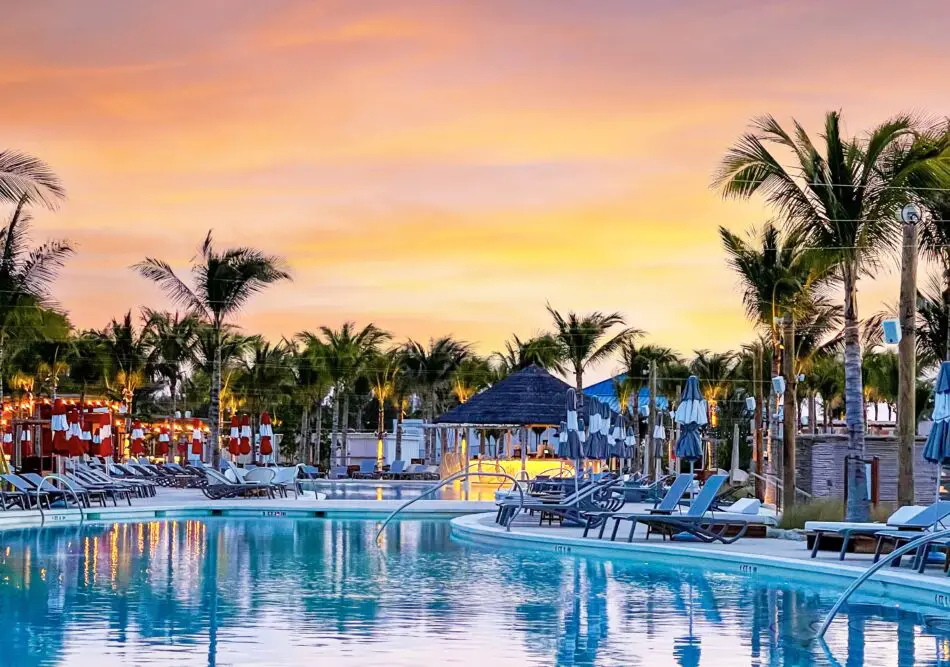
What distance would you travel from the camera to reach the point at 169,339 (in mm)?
53250

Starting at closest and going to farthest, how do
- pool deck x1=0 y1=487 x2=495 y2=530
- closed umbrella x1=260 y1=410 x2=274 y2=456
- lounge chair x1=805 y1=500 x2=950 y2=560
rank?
lounge chair x1=805 y1=500 x2=950 y2=560 < pool deck x1=0 y1=487 x2=495 y2=530 < closed umbrella x1=260 y1=410 x2=274 y2=456

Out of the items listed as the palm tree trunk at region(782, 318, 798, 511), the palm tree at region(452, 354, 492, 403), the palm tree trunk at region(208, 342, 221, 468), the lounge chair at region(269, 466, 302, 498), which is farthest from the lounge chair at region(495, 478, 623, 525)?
the palm tree at region(452, 354, 492, 403)

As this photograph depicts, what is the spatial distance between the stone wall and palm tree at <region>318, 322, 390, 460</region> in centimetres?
3157

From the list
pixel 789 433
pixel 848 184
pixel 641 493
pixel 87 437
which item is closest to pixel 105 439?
pixel 87 437

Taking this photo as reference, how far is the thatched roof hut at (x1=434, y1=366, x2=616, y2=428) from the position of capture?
39188mm

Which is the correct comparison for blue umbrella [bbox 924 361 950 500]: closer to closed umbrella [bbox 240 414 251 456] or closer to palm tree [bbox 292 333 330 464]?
closed umbrella [bbox 240 414 251 456]

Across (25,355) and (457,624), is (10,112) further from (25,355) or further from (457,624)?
(25,355)

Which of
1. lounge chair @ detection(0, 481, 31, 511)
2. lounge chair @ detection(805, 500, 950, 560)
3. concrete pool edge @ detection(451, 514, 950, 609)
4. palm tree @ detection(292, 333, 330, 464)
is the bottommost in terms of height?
concrete pool edge @ detection(451, 514, 950, 609)

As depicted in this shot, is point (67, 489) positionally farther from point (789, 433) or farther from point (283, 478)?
point (789, 433)

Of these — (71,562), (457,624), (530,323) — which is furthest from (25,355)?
(457,624)

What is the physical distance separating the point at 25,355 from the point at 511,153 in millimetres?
31592

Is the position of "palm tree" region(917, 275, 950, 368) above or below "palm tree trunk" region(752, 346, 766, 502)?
above

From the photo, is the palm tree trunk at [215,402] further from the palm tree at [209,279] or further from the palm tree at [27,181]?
the palm tree at [27,181]

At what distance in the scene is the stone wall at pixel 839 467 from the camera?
81.7 ft
